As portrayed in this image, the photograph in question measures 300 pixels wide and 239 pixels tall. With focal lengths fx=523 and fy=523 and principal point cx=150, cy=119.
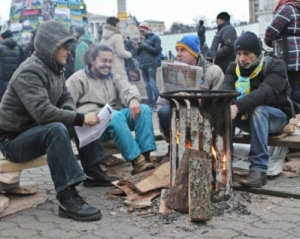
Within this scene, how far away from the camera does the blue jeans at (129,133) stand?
5.02m

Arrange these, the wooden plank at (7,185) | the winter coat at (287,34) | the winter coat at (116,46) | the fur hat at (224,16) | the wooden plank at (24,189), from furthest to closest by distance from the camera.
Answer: the winter coat at (116,46) → the fur hat at (224,16) → the winter coat at (287,34) → the wooden plank at (24,189) → the wooden plank at (7,185)

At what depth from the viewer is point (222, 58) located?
29.1 feet

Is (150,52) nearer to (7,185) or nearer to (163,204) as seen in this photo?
(7,185)

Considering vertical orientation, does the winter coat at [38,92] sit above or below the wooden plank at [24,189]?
above

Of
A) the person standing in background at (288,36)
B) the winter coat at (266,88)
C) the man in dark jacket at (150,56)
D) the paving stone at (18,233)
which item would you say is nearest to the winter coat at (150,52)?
the man in dark jacket at (150,56)

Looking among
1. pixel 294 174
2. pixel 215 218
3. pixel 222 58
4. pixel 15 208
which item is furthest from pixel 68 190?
pixel 222 58

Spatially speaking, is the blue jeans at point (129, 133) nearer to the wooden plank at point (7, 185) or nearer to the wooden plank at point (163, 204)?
the wooden plank at point (163, 204)

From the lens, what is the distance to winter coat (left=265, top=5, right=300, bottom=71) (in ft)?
19.6

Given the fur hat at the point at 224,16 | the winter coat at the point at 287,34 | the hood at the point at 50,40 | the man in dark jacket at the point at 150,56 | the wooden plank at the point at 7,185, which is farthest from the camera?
the man in dark jacket at the point at 150,56

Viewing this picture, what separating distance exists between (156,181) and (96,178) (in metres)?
0.75

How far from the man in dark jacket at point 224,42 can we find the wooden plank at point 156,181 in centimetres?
450

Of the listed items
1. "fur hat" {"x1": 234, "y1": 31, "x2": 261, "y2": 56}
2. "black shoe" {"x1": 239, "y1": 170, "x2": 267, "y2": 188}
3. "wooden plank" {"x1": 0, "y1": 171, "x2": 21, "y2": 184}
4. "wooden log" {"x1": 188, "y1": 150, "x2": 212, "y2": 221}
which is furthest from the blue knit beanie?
"wooden plank" {"x1": 0, "y1": 171, "x2": 21, "y2": 184}

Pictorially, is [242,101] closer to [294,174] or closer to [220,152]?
[220,152]

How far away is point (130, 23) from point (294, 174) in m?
10.6
